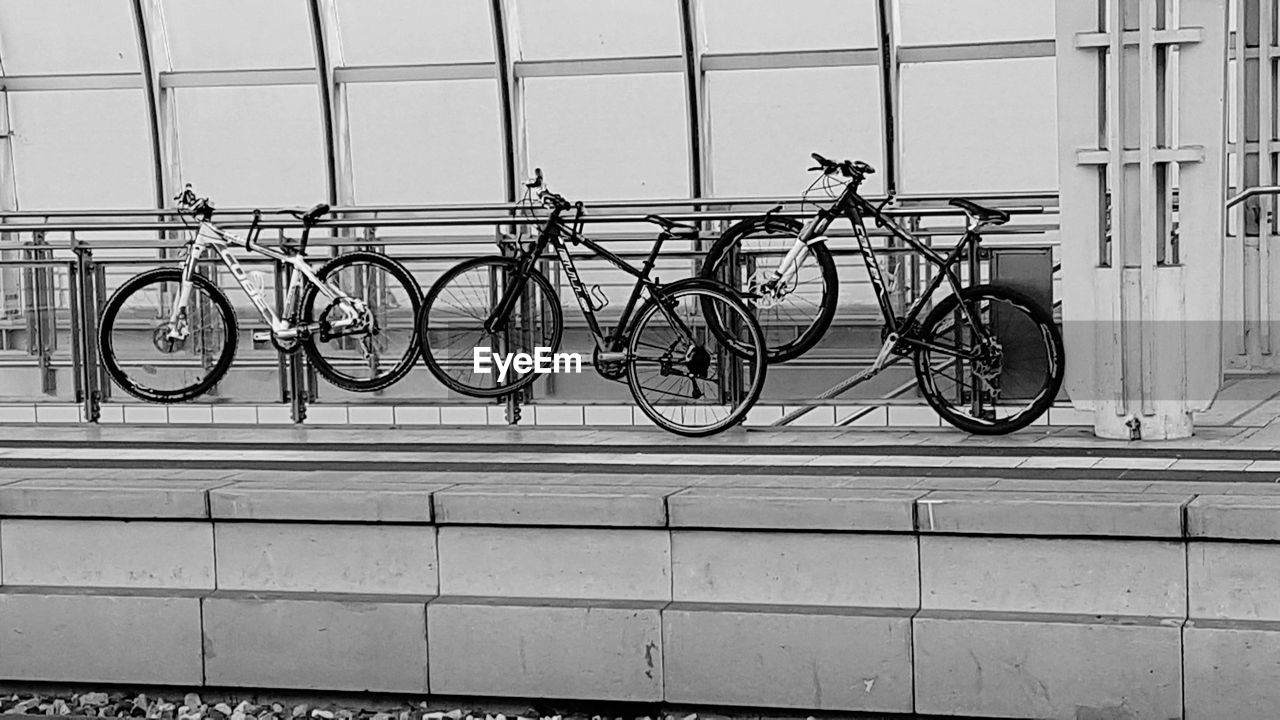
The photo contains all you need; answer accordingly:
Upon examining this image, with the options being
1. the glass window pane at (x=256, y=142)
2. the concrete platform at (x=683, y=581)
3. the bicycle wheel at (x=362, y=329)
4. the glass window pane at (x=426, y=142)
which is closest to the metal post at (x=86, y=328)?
the bicycle wheel at (x=362, y=329)

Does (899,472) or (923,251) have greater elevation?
(923,251)

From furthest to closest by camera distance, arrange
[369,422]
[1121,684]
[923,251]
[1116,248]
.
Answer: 1. [369,422]
2. [923,251]
3. [1116,248]
4. [1121,684]

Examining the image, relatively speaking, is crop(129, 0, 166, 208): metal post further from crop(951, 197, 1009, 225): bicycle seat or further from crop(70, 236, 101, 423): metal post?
crop(951, 197, 1009, 225): bicycle seat

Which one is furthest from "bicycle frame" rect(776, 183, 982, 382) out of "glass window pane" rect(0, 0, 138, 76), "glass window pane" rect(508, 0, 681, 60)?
"glass window pane" rect(0, 0, 138, 76)

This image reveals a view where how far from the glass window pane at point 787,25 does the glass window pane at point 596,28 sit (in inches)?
14.9

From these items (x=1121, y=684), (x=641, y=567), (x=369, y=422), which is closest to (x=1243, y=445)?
(x=1121, y=684)

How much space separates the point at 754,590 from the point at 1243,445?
264cm

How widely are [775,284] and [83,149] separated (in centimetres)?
1152

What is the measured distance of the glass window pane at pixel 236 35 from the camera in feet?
58.5

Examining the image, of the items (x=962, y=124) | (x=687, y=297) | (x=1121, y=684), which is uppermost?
(x=962, y=124)

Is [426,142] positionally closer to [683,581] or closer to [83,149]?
[83,149]

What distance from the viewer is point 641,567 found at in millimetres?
6426

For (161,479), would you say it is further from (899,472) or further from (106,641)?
(899,472)

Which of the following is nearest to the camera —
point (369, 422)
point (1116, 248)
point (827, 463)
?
point (827, 463)
